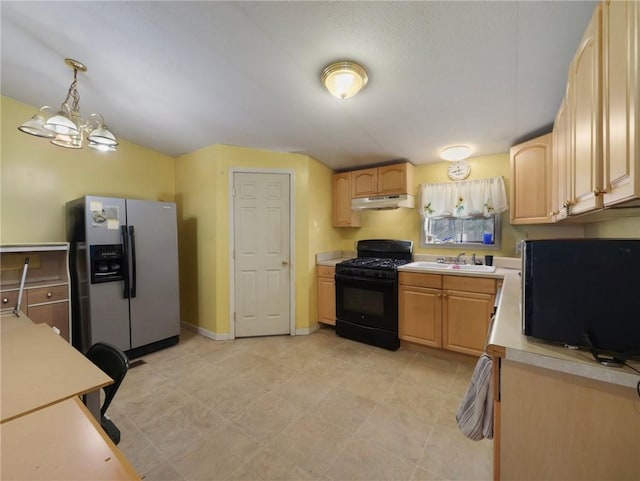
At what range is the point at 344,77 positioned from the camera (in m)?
1.66

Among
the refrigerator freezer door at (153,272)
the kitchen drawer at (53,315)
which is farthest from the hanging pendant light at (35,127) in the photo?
the kitchen drawer at (53,315)

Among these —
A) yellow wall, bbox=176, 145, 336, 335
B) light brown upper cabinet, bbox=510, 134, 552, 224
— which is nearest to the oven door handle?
yellow wall, bbox=176, 145, 336, 335

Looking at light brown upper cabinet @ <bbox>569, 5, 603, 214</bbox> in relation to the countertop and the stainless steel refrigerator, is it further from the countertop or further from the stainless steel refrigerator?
the stainless steel refrigerator

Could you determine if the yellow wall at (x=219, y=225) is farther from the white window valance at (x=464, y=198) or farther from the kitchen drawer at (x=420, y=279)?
the white window valance at (x=464, y=198)

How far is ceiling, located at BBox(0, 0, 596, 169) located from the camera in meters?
1.34

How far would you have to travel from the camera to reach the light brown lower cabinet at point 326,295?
3.32 meters

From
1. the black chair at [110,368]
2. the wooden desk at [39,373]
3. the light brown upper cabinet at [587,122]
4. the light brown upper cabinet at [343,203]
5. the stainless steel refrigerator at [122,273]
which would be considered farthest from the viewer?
the light brown upper cabinet at [343,203]

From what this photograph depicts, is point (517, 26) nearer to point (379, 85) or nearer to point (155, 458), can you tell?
point (379, 85)

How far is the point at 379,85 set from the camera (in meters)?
1.82

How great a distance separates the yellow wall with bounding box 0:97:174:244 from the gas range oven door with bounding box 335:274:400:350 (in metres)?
2.98

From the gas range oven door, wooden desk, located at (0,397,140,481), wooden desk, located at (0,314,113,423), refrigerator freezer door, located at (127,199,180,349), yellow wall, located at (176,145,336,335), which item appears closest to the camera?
wooden desk, located at (0,397,140,481)

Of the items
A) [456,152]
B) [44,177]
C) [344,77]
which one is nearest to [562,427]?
[344,77]

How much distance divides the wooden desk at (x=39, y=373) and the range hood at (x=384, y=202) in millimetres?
2912

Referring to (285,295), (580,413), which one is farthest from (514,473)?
(285,295)
